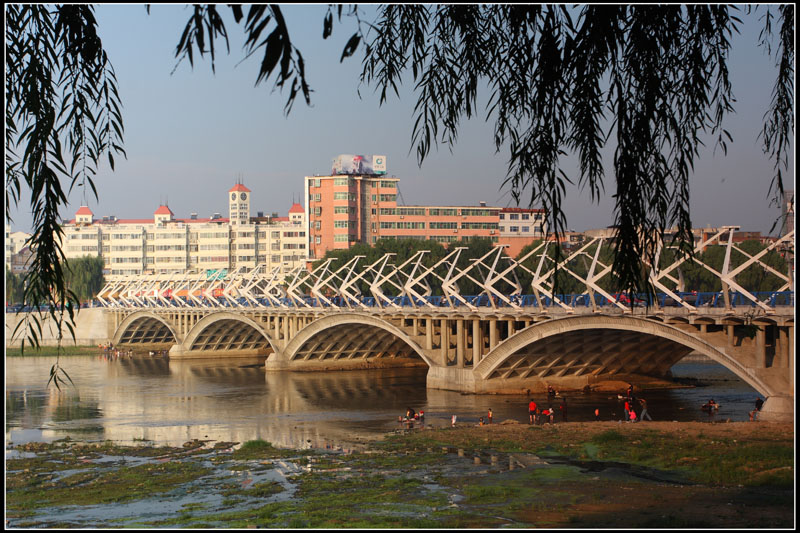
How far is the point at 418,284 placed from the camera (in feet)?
Result: 245

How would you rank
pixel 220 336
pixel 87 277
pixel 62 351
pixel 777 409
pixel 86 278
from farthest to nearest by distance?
pixel 87 277, pixel 86 278, pixel 62 351, pixel 220 336, pixel 777 409

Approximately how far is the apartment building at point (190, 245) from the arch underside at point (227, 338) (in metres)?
58.3

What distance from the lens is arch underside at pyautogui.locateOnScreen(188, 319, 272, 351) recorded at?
9744cm

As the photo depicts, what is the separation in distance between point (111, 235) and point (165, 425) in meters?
133

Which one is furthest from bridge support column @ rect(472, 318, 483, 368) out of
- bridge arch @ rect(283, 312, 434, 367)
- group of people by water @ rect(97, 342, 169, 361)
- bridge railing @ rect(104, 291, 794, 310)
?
group of people by water @ rect(97, 342, 169, 361)

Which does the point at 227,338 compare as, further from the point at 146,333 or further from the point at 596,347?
the point at 596,347

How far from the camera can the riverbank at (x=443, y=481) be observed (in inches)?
828

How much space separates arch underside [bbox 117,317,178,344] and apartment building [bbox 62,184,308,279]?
139 ft

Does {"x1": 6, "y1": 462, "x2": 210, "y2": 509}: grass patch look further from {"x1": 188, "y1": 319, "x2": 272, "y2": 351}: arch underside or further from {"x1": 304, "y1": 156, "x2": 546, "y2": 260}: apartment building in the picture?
{"x1": 304, "y1": 156, "x2": 546, "y2": 260}: apartment building

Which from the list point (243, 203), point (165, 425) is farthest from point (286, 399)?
point (243, 203)

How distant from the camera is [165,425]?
47344 millimetres

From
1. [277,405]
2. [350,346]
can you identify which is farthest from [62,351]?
[277,405]

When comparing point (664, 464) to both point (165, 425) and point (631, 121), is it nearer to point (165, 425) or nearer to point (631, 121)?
point (631, 121)

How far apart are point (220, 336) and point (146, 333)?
21924 mm
